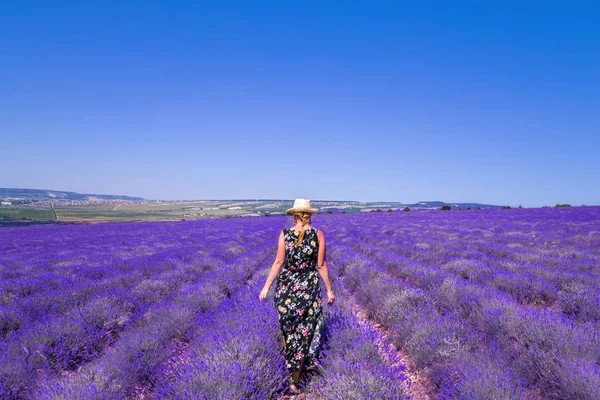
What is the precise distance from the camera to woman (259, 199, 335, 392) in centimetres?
297

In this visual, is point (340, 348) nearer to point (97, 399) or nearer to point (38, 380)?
point (97, 399)

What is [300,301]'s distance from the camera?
3008 millimetres

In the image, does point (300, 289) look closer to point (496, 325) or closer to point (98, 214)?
point (496, 325)

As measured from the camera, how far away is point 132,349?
10.5 feet

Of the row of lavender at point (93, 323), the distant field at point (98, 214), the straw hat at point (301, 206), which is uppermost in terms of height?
the straw hat at point (301, 206)

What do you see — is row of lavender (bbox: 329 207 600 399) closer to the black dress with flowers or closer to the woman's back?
the black dress with flowers

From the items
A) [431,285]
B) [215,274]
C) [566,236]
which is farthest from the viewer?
[566,236]

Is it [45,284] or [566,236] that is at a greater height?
[566,236]

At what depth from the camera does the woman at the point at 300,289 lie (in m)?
2.97

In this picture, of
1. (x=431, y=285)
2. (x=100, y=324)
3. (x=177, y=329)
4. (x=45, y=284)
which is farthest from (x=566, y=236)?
(x=45, y=284)

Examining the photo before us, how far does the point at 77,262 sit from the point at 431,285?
9.92 meters

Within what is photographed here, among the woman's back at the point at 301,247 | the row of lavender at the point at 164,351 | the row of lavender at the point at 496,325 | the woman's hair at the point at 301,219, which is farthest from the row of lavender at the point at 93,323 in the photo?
the row of lavender at the point at 496,325

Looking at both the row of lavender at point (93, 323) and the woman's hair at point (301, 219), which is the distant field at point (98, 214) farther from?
the woman's hair at point (301, 219)

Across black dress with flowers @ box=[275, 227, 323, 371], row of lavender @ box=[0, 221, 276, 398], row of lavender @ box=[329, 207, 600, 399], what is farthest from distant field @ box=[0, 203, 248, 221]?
black dress with flowers @ box=[275, 227, 323, 371]
